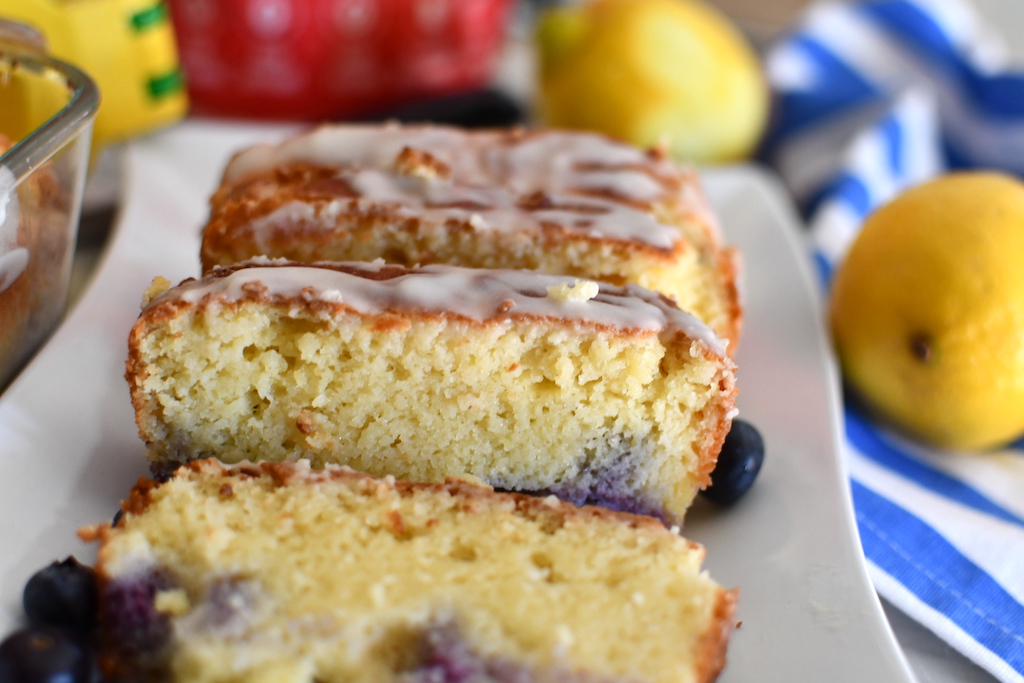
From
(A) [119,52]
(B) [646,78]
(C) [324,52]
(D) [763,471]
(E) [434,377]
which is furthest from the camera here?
(C) [324,52]

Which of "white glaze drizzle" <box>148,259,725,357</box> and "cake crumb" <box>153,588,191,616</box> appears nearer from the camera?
"cake crumb" <box>153,588,191,616</box>

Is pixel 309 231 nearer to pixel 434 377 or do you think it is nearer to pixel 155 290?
pixel 155 290

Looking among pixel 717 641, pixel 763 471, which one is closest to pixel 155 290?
pixel 717 641

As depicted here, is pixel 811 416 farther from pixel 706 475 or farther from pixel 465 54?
pixel 465 54

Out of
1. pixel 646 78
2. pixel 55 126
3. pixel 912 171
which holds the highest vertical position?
pixel 55 126

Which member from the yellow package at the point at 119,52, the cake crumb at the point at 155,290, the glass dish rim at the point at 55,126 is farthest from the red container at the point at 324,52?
the cake crumb at the point at 155,290

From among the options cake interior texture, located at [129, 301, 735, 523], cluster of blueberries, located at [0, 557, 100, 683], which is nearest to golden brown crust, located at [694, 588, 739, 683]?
cake interior texture, located at [129, 301, 735, 523]

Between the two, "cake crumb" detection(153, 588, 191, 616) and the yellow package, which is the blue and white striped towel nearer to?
"cake crumb" detection(153, 588, 191, 616)
